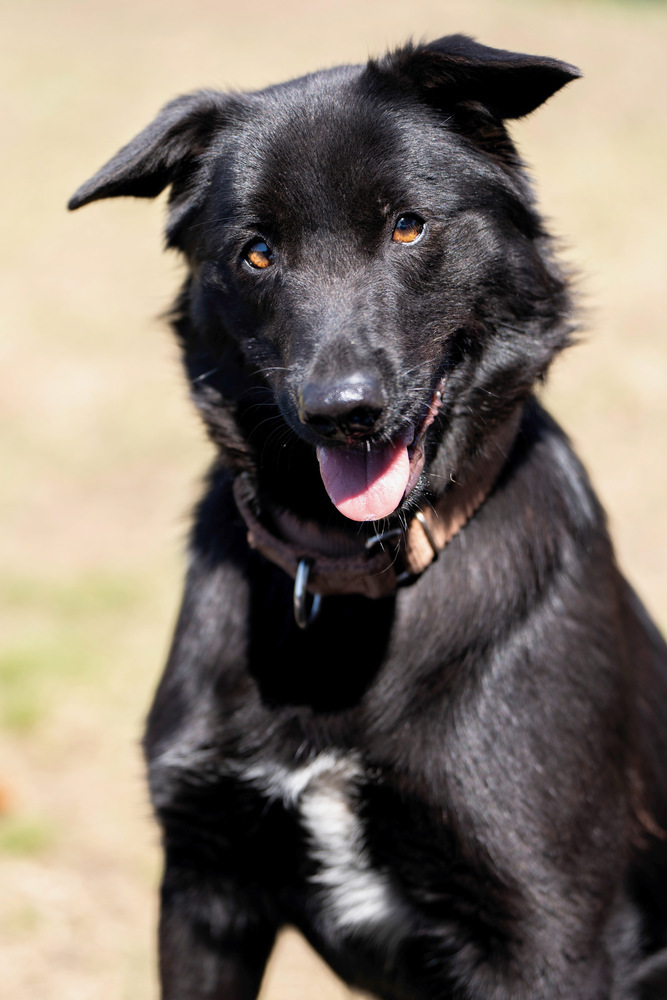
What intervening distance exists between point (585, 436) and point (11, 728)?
3693 mm

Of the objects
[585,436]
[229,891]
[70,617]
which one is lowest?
→ [70,617]

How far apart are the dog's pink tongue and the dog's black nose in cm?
12

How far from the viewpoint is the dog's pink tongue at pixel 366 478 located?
1.93m

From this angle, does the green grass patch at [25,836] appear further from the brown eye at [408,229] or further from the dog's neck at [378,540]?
the brown eye at [408,229]

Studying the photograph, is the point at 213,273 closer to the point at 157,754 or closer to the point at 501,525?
the point at 501,525

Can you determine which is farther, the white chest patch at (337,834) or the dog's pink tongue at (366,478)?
the white chest patch at (337,834)

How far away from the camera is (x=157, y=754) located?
2281mm

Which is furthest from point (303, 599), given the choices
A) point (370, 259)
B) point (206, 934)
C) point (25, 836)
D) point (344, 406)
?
point (25, 836)

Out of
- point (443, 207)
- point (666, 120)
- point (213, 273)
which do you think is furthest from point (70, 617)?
point (666, 120)

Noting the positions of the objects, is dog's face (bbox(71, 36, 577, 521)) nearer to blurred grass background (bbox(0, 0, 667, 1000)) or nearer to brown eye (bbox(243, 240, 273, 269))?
brown eye (bbox(243, 240, 273, 269))

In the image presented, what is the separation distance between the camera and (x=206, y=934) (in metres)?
2.33

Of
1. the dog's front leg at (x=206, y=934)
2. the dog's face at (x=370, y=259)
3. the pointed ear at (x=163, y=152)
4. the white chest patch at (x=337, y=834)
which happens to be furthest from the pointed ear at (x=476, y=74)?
the dog's front leg at (x=206, y=934)

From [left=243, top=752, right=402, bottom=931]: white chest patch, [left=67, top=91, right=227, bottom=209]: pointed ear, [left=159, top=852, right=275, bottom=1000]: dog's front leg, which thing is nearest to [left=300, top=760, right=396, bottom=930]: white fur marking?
[left=243, top=752, right=402, bottom=931]: white chest patch

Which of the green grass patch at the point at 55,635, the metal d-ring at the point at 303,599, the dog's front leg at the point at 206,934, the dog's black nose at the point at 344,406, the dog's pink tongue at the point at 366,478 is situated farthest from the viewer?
the green grass patch at the point at 55,635
